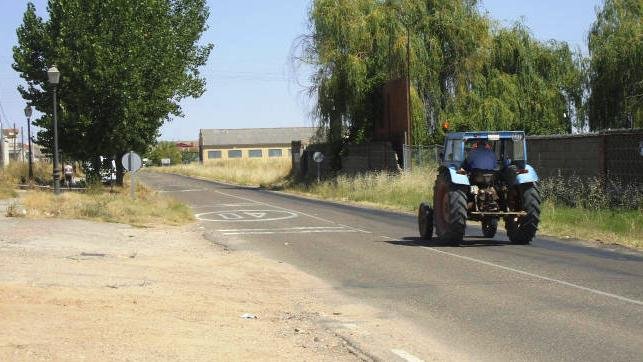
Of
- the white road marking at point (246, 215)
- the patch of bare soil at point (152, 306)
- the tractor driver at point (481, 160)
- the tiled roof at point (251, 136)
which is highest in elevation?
the tiled roof at point (251, 136)

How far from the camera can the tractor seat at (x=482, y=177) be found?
1538cm

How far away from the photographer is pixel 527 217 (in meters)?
15.2

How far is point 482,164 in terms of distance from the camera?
15.3 metres

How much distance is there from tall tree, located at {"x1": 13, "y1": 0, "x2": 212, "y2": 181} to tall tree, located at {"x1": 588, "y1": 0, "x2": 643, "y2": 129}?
19877mm

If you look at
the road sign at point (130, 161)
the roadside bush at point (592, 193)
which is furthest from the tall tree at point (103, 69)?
the roadside bush at point (592, 193)

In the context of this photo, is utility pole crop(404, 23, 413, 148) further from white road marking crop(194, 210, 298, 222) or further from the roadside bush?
the roadside bush

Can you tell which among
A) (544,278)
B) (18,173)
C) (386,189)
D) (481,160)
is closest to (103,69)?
(386,189)

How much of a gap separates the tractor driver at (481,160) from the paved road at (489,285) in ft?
5.23

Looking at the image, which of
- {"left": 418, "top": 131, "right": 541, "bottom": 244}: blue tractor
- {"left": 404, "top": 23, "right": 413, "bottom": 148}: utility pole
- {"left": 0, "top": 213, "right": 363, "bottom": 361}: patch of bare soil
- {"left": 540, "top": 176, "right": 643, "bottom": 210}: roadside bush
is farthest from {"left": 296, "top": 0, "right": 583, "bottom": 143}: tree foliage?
{"left": 0, "top": 213, "right": 363, "bottom": 361}: patch of bare soil

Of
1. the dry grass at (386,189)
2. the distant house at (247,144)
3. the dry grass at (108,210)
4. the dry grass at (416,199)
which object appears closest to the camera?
the dry grass at (416,199)

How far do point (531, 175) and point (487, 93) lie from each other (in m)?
27.1

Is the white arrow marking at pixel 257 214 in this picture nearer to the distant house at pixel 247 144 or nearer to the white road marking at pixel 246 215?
the white road marking at pixel 246 215

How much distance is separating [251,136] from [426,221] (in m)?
125

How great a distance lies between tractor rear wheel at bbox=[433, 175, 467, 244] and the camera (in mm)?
14836
